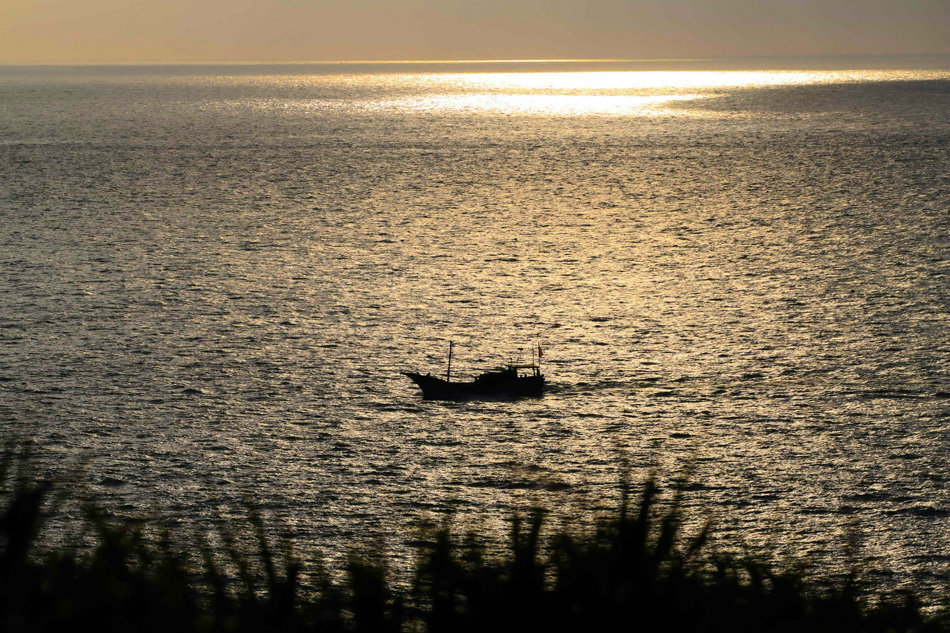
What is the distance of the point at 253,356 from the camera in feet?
164

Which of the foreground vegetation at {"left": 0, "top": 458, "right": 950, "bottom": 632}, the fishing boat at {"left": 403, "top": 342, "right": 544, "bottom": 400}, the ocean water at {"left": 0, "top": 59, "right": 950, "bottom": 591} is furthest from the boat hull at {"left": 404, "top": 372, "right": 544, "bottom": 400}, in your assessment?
the foreground vegetation at {"left": 0, "top": 458, "right": 950, "bottom": 632}

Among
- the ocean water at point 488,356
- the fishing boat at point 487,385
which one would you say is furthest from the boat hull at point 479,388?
the ocean water at point 488,356

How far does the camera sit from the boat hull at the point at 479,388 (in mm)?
44000

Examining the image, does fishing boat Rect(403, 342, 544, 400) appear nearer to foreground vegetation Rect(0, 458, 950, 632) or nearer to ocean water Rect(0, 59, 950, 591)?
ocean water Rect(0, 59, 950, 591)

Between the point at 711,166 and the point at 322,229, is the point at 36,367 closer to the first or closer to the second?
the point at 322,229

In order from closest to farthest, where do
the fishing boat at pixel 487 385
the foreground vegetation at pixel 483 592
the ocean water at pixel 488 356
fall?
the foreground vegetation at pixel 483 592 → the ocean water at pixel 488 356 → the fishing boat at pixel 487 385

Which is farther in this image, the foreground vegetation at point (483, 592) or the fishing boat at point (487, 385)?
the fishing boat at point (487, 385)

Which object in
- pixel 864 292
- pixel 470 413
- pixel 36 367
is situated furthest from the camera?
pixel 864 292

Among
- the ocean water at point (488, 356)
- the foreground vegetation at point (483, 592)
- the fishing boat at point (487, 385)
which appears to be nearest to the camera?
the foreground vegetation at point (483, 592)

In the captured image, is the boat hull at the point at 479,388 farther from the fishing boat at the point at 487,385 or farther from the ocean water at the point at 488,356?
the ocean water at the point at 488,356

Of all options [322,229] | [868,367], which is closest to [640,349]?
[868,367]

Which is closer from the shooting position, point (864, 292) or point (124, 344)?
point (124, 344)

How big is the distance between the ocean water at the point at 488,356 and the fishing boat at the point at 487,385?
2.72 ft

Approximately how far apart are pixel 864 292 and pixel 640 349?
19.8 m
